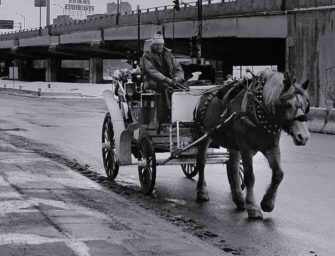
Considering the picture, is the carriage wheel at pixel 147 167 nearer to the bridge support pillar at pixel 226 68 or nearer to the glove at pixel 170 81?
the glove at pixel 170 81

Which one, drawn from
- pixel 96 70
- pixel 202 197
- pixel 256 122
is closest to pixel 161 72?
pixel 202 197

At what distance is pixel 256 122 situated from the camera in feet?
30.0

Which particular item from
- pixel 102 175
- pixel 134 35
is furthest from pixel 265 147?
pixel 134 35

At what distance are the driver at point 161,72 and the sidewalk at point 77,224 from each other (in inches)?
64.8

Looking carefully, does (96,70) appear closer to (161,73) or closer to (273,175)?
(161,73)

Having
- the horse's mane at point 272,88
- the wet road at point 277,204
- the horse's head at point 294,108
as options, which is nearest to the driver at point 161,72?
the wet road at point 277,204

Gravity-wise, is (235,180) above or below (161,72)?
below

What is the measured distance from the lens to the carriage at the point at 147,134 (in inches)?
446

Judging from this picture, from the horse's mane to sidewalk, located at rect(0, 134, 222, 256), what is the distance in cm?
185

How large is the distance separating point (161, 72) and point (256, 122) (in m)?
3.23

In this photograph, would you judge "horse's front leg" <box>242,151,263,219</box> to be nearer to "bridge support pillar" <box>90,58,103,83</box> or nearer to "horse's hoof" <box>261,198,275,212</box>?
"horse's hoof" <box>261,198,275,212</box>

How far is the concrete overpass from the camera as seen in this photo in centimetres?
3446

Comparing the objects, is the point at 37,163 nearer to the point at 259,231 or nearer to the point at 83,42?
the point at 259,231

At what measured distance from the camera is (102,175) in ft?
44.2
